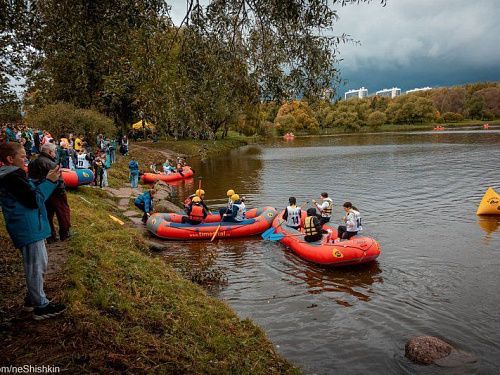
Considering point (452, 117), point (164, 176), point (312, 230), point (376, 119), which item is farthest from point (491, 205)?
point (452, 117)

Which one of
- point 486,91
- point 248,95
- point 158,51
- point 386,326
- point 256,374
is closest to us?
point 256,374

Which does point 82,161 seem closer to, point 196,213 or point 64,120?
point 196,213

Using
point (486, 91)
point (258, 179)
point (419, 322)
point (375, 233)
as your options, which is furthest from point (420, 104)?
point (419, 322)

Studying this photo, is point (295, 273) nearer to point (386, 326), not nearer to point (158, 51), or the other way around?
point (386, 326)

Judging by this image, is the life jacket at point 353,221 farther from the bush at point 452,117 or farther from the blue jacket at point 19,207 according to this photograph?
the bush at point 452,117

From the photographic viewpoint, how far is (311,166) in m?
37.0

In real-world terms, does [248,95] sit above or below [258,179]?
above

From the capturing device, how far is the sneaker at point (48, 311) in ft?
17.9

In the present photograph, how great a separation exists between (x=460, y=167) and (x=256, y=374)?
31.6m

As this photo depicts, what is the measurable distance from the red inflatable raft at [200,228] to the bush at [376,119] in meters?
98.6

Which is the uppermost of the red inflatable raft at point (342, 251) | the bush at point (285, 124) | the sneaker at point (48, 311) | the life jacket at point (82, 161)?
→ the bush at point (285, 124)

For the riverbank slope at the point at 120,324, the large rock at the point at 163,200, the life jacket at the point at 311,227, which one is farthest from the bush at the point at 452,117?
the riverbank slope at the point at 120,324

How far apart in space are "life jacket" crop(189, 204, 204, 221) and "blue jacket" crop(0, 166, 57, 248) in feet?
35.5

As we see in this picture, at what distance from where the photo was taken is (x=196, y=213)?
16.0 meters
